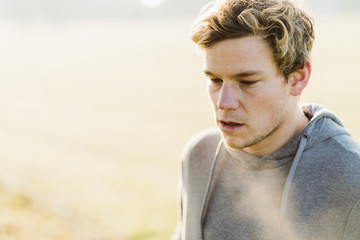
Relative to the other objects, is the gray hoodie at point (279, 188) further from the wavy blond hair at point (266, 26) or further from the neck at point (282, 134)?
the wavy blond hair at point (266, 26)

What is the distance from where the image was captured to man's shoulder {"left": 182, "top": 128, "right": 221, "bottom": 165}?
9.48 ft

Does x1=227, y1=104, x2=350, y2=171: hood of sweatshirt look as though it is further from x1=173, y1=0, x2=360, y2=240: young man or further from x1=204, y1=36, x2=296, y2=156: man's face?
x1=204, y1=36, x2=296, y2=156: man's face

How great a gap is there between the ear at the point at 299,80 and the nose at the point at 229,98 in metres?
0.40

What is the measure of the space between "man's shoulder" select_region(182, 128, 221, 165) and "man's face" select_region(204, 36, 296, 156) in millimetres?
453

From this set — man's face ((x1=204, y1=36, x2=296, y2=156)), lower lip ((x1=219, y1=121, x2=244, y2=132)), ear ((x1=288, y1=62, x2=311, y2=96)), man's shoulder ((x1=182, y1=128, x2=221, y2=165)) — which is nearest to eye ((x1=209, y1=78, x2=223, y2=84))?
man's face ((x1=204, y1=36, x2=296, y2=156))

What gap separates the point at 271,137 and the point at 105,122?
15.5 metres

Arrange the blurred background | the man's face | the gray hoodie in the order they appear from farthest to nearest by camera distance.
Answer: the blurred background < the man's face < the gray hoodie

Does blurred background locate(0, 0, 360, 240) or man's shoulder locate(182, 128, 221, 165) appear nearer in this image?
man's shoulder locate(182, 128, 221, 165)

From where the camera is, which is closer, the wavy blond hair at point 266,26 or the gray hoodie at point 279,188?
the gray hoodie at point 279,188

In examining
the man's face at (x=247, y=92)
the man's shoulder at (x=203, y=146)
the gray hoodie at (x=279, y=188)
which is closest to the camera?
the gray hoodie at (x=279, y=188)

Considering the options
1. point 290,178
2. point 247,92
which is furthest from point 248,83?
point 290,178

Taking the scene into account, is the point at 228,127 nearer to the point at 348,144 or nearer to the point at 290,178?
the point at 290,178

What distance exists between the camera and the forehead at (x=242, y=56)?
228 centimetres

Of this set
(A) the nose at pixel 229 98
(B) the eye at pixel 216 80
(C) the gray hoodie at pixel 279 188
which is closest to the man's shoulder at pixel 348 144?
(C) the gray hoodie at pixel 279 188
